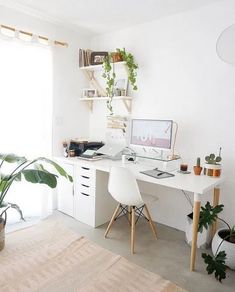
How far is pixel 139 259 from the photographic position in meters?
2.07

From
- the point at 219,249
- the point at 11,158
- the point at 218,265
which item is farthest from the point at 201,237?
the point at 11,158

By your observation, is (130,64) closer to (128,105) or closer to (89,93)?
(128,105)

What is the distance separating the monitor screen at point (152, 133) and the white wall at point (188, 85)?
218 mm

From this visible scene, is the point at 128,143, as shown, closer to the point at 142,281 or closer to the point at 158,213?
the point at 158,213

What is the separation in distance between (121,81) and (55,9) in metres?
1.06

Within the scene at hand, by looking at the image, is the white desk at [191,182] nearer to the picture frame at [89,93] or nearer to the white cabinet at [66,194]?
the white cabinet at [66,194]

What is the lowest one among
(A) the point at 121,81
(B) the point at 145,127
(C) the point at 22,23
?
(B) the point at 145,127

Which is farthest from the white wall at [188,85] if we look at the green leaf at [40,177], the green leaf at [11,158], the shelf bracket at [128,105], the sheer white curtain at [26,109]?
the green leaf at [11,158]

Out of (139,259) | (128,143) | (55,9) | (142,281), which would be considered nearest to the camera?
(142,281)

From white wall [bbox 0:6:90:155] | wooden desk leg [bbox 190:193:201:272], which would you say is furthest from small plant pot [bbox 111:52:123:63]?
wooden desk leg [bbox 190:193:201:272]

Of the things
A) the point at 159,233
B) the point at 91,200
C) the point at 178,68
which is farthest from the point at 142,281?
the point at 178,68

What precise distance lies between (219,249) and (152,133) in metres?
1.24

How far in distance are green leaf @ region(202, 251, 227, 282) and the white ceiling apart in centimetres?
222

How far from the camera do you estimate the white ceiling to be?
89.0 inches
